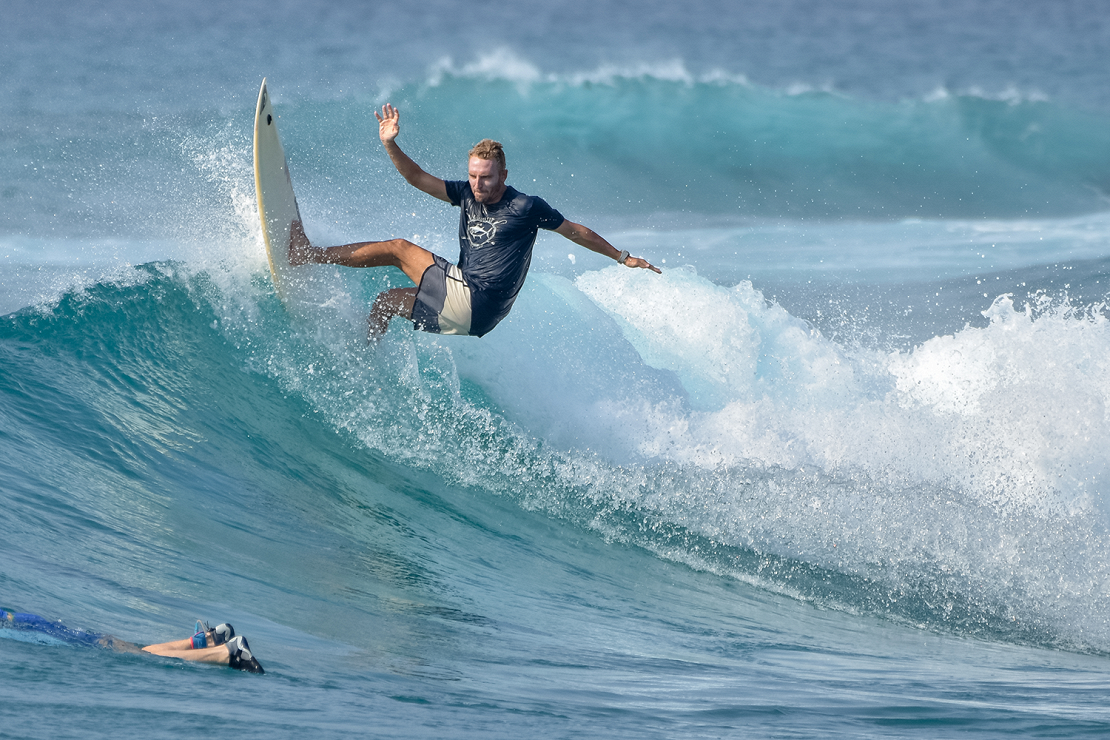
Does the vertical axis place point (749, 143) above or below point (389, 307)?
above

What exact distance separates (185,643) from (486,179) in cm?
313

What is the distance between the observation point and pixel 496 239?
5637mm

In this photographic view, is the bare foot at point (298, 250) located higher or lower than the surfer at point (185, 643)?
higher

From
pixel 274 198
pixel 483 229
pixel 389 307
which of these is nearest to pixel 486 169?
pixel 483 229

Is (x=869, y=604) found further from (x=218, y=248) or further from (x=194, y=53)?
(x=194, y=53)

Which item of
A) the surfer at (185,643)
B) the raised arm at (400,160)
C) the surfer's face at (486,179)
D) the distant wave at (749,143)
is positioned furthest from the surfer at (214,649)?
the distant wave at (749,143)

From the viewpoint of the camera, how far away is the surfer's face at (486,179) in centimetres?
536

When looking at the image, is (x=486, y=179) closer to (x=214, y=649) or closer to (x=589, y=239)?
(x=589, y=239)

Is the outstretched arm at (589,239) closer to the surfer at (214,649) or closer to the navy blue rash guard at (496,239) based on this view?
the navy blue rash guard at (496,239)

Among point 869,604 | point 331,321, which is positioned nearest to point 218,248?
point 331,321

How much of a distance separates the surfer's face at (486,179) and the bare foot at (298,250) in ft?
5.66

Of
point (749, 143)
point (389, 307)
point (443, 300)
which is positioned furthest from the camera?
point (749, 143)

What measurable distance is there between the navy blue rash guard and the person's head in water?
12cm

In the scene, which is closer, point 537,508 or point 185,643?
point 185,643
